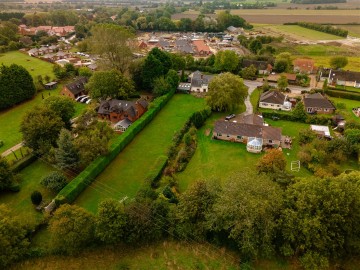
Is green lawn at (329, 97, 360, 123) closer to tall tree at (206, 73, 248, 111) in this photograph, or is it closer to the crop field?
tall tree at (206, 73, 248, 111)

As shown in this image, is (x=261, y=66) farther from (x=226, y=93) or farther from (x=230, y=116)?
(x=230, y=116)

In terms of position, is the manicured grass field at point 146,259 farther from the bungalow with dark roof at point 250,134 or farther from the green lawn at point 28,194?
the bungalow with dark roof at point 250,134

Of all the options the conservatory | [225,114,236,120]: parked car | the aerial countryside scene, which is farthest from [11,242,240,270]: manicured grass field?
[225,114,236,120]: parked car

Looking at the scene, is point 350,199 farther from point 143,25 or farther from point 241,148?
point 143,25

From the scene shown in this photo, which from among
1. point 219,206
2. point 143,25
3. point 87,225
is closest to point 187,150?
point 219,206

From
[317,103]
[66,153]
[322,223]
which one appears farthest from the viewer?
[317,103]

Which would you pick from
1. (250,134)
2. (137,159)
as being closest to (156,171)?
(137,159)
